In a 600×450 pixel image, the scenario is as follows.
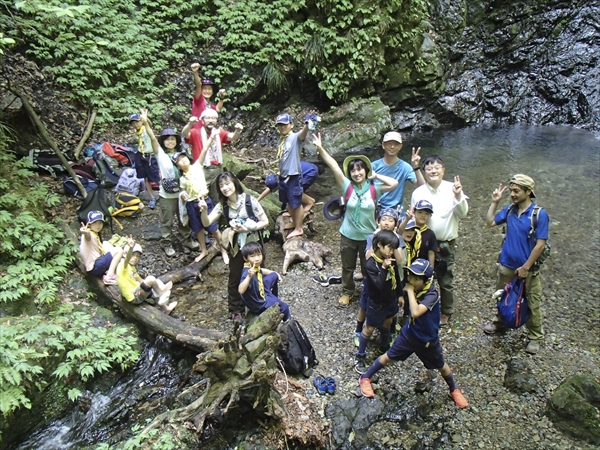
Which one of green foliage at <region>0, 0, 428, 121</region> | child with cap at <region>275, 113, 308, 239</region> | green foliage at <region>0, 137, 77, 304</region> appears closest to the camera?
green foliage at <region>0, 137, 77, 304</region>

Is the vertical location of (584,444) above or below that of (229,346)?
below

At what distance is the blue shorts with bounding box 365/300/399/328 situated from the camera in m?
4.71

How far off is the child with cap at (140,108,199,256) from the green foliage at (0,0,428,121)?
16.4 ft

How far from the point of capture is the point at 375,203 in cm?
548

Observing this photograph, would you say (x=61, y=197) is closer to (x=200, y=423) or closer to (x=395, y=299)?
(x=200, y=423)

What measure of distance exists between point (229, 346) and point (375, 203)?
2681mm

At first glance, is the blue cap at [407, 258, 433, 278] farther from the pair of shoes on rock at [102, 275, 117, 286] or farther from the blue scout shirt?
the pair of shoes on rock at [102, 275, 117, 286]

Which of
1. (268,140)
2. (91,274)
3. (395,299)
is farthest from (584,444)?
(268,140)

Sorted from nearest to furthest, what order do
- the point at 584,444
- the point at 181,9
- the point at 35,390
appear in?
the point at 584,444 → the point at 35,390 → the point at 181,9

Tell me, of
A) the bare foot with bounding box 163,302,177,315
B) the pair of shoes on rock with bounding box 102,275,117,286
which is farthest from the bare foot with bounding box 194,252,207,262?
the pair of shoes on rock with bounding box 102,275,117,286

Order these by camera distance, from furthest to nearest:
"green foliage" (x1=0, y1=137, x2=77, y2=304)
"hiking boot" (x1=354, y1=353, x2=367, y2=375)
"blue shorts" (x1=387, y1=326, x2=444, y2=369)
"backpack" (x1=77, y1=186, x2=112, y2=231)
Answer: "backpack" (x1=77, y1=186, x2=112, y2=231) → "green foliage" (x1=0, y1=137, x2=77, y2=304) → "hiking boot" (x1=354, y1=353, x2=367, y2=375) → "blue shorts" (x1=387, y1=326, x2=444, y2=369)

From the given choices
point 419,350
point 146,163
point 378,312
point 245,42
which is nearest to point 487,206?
point 378,312

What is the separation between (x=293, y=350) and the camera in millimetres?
4750

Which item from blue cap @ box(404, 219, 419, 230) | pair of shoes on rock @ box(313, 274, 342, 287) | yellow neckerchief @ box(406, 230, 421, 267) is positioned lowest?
pair of shoes on rock @ box(313, 274, 342, 287)
